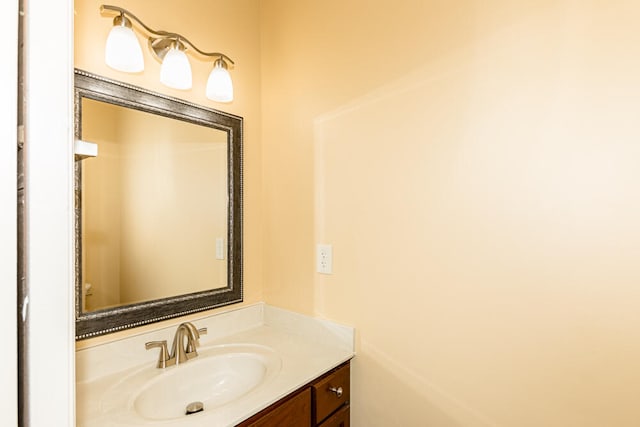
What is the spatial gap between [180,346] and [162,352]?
0.06 meters

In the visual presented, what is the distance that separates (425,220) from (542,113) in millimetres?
467

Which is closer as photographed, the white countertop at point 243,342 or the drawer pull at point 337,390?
the white countertop at point 243,342

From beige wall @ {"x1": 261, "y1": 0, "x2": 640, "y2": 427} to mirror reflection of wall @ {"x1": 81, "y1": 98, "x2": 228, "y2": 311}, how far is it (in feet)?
1.27

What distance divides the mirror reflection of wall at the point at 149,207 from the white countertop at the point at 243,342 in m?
0.17

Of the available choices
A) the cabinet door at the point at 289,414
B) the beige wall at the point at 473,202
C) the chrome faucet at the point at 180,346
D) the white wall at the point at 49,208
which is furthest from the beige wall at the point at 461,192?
the white wall at the point at 49,208

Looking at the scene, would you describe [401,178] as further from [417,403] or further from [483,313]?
[417,403]

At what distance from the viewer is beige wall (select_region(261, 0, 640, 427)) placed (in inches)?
33.8

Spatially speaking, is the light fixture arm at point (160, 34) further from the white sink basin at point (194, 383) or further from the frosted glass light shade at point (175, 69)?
the white sink basin at point (194, 383)

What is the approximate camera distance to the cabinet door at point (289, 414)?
993mm

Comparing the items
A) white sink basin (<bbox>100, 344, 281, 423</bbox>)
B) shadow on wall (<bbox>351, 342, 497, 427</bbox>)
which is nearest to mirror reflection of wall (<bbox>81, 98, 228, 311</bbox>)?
white sink basin (<bbox>100, 344, 281, 423</bbox>)

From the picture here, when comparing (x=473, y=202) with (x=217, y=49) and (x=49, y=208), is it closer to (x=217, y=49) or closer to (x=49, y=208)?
(x=49, y=208)

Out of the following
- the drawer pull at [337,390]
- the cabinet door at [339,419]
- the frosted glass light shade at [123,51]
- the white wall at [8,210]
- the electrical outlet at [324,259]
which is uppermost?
the frosted glass light shade at [123,51]

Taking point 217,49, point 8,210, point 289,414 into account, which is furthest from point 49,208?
point 217,49

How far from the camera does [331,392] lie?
1.23 meters
